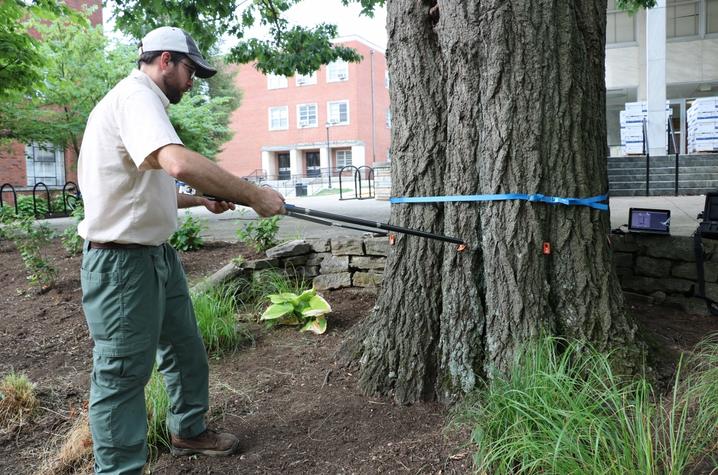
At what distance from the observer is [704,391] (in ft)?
7.73

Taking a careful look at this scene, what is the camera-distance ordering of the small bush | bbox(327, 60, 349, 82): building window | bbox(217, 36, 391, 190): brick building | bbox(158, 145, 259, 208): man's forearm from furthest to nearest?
bbox(217, 36, 391, 190): brick building, bbox(327, 60, 349, 82): building window, the small bush, bbox(158, 145, 259, 208): man's forearm

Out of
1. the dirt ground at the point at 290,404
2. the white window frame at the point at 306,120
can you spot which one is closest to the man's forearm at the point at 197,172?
the dirt ground at the point at 290,404

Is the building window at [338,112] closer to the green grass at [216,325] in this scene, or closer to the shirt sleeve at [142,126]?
the green grass at [216,325]

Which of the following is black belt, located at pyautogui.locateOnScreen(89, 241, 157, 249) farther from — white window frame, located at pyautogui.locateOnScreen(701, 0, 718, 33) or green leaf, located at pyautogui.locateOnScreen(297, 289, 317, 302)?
white window frame, located at pyautogui.locateOnScreen(701, 0, 718, 33)

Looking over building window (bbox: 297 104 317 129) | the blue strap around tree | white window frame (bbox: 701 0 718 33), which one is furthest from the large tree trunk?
building window (bbox: 297 104 317 129)

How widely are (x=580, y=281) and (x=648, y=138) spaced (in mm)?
14471

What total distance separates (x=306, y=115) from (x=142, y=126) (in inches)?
1798

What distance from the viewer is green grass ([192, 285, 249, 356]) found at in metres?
4.08

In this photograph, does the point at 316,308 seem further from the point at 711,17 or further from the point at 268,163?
the point at 268,163

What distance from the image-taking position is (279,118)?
157 feet

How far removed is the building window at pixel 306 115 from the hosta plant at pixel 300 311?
141 ft

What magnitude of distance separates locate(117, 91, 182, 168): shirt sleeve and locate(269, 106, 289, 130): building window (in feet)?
152

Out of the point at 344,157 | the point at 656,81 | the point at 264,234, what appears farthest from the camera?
the point at 344,157

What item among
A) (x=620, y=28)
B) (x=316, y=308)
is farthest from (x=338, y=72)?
(x=316, y=308)
